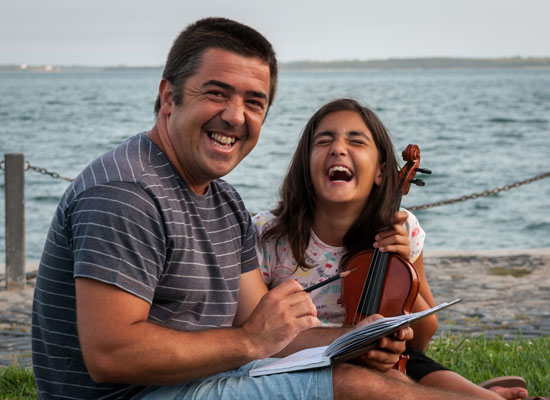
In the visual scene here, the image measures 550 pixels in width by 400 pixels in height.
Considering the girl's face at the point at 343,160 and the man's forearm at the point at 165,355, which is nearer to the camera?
the man's forearm at the point at 165,355

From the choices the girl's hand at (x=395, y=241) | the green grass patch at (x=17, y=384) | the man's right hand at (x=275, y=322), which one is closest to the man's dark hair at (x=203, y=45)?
the man's right hand at (x=275, y=322)

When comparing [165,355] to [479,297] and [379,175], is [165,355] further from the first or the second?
[479,297]

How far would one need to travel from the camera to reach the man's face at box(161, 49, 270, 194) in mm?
2719

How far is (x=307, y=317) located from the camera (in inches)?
101

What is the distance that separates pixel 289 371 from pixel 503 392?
4.35 feet

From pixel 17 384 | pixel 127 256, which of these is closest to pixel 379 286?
pixel 127 256

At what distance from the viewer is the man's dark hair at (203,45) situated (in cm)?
272

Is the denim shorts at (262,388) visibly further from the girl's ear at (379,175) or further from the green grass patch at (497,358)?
the green grass patch at (497,358)

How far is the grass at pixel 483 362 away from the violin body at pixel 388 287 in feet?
3.80

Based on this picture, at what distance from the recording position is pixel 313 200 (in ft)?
12.6

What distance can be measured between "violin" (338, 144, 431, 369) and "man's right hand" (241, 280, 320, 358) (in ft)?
2.70

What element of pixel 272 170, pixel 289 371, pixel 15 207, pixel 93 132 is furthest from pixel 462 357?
pixel 93 132

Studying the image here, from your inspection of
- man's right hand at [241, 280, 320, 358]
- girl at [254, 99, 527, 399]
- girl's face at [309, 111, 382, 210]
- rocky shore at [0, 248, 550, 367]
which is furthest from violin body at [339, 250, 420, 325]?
rocky shore at [0, 248, 550, 367]

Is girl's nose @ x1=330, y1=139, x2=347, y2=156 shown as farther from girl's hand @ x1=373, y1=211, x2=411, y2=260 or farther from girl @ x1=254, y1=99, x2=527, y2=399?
girl's hand @ x1=373, y1=211, x2=411, y2=260
